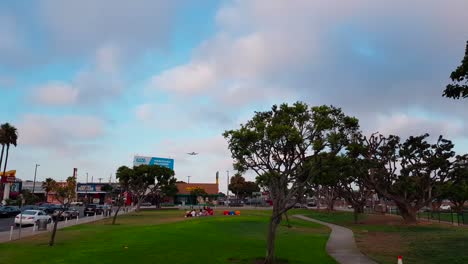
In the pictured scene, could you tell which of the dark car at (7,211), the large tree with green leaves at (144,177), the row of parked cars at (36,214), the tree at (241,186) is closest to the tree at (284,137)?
the row of parked cars at (36,214)

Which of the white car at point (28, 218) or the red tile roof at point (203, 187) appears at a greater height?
the red tile roof at point (203, 187)

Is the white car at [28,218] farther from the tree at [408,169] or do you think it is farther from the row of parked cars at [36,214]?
the tree at [408,169]

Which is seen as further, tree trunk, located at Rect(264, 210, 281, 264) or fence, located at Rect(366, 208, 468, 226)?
fence, located at Rect(366, 208, 468, 226)

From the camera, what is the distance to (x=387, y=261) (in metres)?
17.4

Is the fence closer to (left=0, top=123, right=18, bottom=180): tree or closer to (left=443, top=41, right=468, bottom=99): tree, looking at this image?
(left=443, top=41, right=468, bottom=99): tree

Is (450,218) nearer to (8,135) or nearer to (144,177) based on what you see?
(144,177)

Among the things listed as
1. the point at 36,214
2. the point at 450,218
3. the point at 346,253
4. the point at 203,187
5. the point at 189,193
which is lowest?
the point at 346,253

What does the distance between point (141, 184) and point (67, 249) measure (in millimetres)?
52597

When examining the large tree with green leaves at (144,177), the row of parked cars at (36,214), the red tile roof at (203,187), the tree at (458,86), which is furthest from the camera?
the red tile roof at (203,187)

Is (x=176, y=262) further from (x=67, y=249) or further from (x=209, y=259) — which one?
(x=67, y=249)

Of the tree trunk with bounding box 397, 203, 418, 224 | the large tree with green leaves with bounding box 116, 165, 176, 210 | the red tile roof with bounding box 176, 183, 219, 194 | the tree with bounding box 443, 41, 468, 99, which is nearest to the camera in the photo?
the tree with bounding box 443, 41, 468, 99

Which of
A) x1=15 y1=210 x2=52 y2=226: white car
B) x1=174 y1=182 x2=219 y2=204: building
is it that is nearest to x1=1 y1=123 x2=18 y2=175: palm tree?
x1=15 y1=210 x2=52 y2=226: white car

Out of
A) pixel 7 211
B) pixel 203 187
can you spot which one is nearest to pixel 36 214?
pixel 7 211

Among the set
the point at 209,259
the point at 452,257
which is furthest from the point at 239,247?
the point at 452,257
